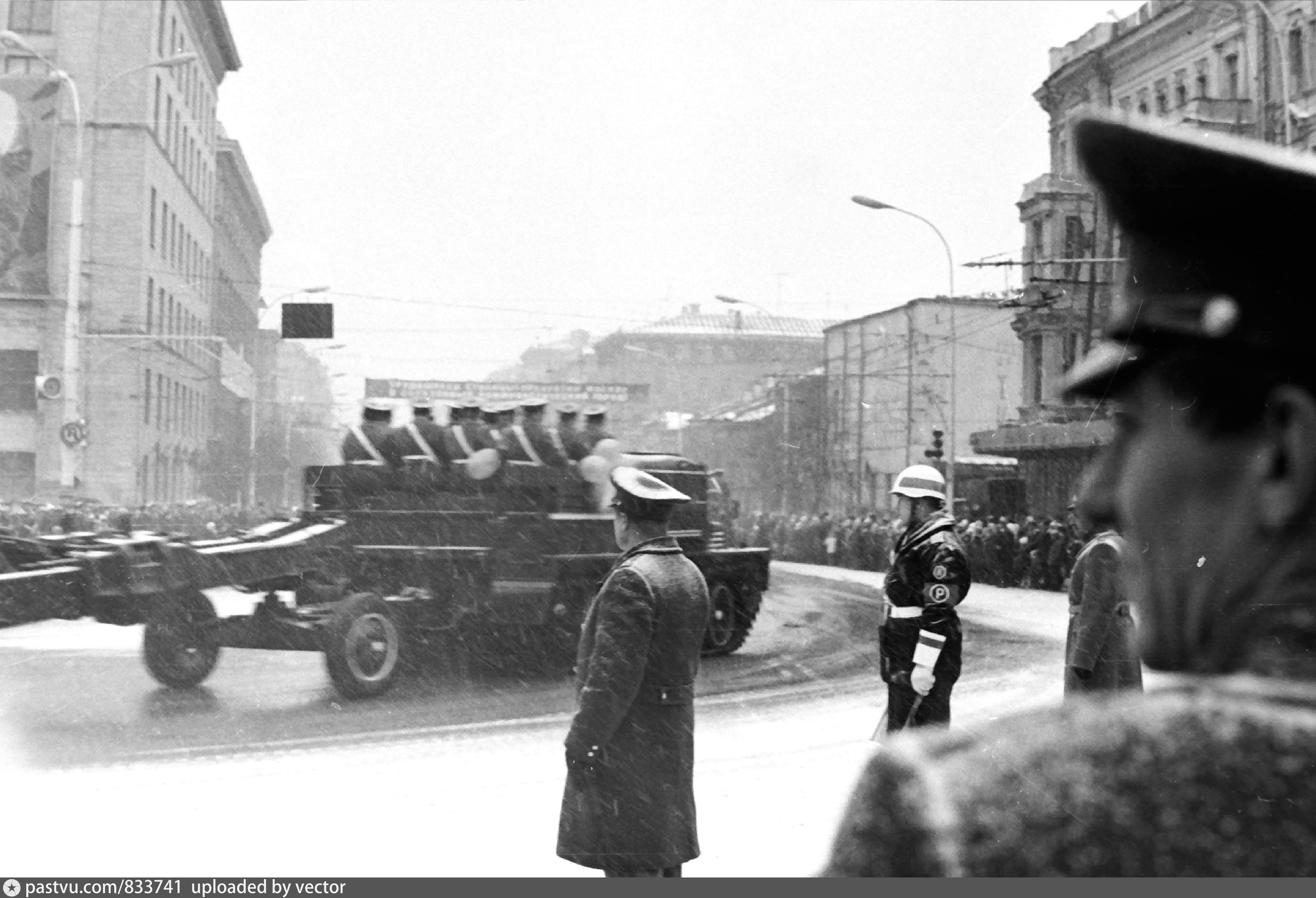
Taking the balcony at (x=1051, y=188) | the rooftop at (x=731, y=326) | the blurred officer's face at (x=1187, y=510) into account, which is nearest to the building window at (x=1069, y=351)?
the balcony at (x=1051, y=188)

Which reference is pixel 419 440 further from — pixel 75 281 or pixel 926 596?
pixel 926 596

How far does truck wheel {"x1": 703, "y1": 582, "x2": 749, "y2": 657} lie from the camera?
9883 millimetres

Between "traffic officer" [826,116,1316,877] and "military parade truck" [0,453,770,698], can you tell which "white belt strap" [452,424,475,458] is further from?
"traffic officer" [826,116,1316,877]

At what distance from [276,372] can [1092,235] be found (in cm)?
370

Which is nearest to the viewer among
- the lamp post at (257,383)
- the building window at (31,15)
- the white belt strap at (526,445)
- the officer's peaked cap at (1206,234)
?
the officer's peaked cap at (1206,234)

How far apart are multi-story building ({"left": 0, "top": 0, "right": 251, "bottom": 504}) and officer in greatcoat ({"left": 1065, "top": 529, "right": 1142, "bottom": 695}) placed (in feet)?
11.9

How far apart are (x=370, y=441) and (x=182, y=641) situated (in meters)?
1.57

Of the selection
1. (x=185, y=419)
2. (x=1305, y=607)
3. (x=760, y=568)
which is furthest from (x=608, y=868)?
(x=760, y=568)

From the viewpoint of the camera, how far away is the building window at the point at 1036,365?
155 inches

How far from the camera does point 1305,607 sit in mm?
1128

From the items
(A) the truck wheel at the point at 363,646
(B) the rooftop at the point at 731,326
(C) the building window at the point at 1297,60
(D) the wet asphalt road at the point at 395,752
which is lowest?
(D) the wet asphalt road at the point at 395,752

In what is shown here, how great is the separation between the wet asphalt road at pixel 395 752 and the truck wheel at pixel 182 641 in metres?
0.15

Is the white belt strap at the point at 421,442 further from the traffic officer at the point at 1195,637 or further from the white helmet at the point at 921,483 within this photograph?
the traffic officer at the point at 1195,637

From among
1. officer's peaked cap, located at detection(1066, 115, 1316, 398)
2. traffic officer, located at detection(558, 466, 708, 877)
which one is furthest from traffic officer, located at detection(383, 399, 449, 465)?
officer's peaked cap, located at detection(1066, 115, 1316, 398)
